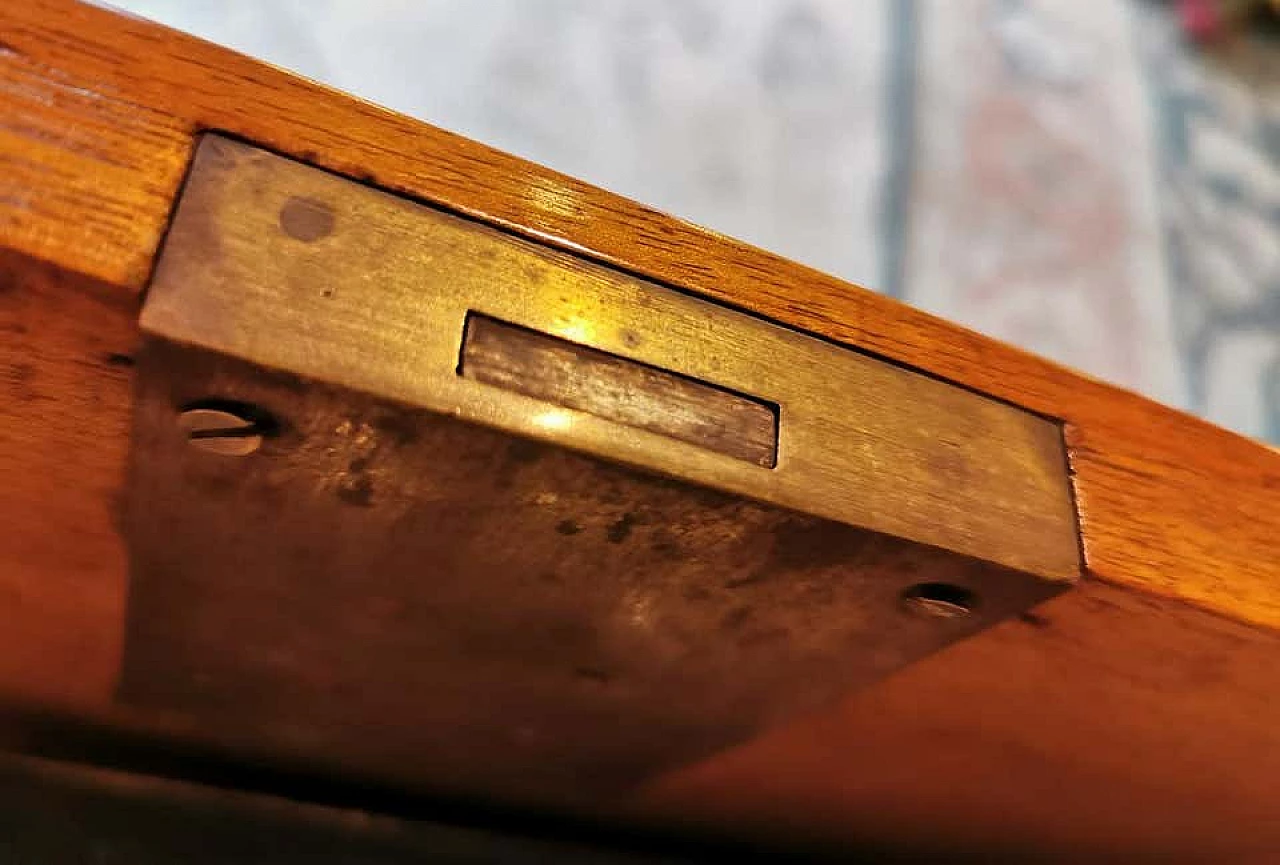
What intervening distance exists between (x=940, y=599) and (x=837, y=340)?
2.7 inches

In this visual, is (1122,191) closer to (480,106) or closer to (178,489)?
(480,106)

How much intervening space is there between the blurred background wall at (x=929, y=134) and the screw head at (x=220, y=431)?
1.98ft

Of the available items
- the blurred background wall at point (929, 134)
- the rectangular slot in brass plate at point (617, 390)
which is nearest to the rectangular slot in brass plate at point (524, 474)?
the rectangular slot in brass plate at point (617, 390)

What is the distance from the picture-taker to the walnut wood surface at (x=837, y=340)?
8.0 inches

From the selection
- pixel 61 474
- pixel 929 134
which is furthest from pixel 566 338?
pixel 929 134

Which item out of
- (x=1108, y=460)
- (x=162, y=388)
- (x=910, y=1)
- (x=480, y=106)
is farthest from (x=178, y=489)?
(x=910, y=1)

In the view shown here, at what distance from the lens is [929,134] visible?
934 mm

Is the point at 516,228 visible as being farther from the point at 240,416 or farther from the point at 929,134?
the point at 929,134

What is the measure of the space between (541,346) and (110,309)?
0.26 feet

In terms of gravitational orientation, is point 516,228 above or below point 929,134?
below

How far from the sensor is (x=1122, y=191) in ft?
3.19

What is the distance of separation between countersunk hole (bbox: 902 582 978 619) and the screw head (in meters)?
0.15

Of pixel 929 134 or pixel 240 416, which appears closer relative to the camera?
pixel 240 416

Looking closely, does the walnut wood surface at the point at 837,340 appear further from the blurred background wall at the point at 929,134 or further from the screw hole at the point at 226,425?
the blurred background wall at the point at 929,134
